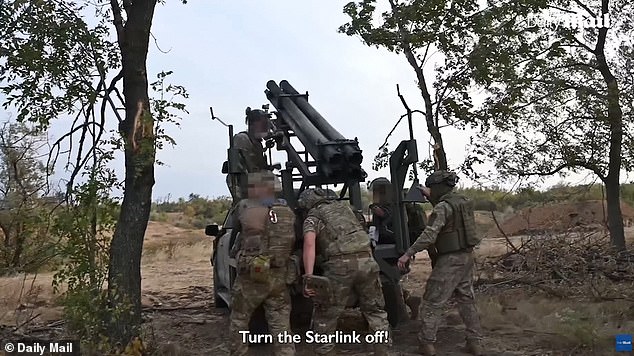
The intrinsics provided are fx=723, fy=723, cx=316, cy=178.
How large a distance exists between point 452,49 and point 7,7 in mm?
6227

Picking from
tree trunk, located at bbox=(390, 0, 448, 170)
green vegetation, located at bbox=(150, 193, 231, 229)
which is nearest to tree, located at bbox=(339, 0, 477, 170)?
tree trunk, located at bbox=(390, 0, 448, 170)

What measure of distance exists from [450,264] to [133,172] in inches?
130

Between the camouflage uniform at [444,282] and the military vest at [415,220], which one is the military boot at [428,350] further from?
the military vest at [415,220]

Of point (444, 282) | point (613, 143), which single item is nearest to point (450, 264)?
point (444, 282)

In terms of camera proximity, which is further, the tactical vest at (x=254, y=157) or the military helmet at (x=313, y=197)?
the tactical vest at (x=254, y=157)

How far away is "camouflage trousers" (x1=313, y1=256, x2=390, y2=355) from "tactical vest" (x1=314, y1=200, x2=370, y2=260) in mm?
94

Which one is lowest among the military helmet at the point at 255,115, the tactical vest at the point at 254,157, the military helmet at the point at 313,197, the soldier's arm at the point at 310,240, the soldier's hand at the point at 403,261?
the soldier's hand at the point at 403,261

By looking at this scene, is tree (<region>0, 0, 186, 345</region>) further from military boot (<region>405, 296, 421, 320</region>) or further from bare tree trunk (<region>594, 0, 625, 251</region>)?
bare tree trunk (<region>594, 0, 625, 251</region>)

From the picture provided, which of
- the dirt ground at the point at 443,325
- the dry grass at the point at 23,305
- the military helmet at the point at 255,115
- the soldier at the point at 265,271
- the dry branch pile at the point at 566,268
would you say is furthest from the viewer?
the dry branch pile at the point at 566,268

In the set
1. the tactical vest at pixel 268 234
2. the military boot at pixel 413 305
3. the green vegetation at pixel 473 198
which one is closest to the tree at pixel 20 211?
the tactical vest at pixel 268 234

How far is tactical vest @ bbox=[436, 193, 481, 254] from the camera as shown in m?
7.38

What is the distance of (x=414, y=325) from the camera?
28.6ft

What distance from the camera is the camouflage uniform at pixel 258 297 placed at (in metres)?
6.52

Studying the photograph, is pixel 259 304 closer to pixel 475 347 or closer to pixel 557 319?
pixel 475 347
